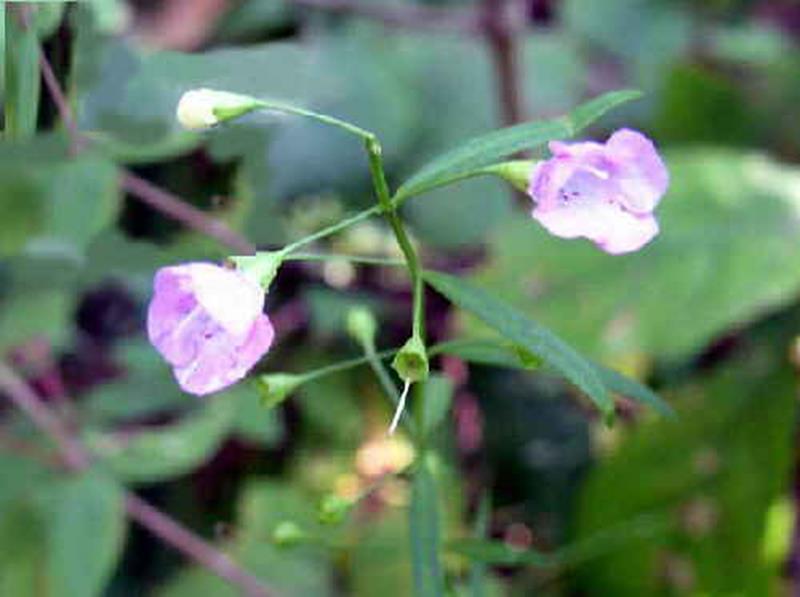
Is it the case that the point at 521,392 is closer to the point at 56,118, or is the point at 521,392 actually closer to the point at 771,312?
the point at 771,312

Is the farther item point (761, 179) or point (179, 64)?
point (761, 179)

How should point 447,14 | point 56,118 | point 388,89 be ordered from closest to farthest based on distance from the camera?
point 56,118, point 388,89, point 447,14

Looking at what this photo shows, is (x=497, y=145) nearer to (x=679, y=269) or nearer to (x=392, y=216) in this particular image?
(x=392, y=216)

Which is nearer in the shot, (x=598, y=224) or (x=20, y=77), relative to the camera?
(x=598, y=224)

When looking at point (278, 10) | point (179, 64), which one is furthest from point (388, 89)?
point (179, 64)

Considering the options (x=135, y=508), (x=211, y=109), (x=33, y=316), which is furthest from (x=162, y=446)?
(x=211, y=109)
